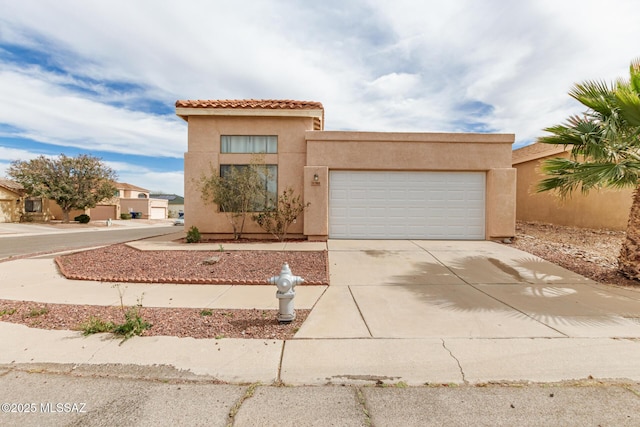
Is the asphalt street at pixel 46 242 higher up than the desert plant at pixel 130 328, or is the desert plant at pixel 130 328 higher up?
the desert plant at pixel 130 328

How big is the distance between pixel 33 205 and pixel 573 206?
145 feet

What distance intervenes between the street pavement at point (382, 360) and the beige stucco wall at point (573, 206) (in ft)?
25.2

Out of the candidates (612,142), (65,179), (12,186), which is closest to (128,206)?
(12,186)

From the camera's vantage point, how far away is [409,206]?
1059 cm

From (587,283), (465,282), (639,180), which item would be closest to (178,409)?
(465,282)

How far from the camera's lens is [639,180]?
6637 millimetres

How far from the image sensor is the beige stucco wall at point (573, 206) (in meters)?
11.8

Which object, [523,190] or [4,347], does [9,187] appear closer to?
[4,347]

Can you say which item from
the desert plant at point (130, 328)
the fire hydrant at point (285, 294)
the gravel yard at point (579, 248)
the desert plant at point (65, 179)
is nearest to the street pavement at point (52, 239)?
the desert plant at point (65, 179)

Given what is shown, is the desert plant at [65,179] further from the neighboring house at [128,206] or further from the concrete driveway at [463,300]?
the concrete driveway at [463,300]

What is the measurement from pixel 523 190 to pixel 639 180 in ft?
33.6

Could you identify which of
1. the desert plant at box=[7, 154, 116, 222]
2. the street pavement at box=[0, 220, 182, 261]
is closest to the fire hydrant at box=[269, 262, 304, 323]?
the street pavement at box=[0, 220, 182, 261]

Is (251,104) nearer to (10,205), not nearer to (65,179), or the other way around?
(65,179)

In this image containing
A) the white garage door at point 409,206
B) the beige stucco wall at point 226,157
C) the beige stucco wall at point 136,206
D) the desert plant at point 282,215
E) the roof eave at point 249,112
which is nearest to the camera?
the white garage door at point 409,206
